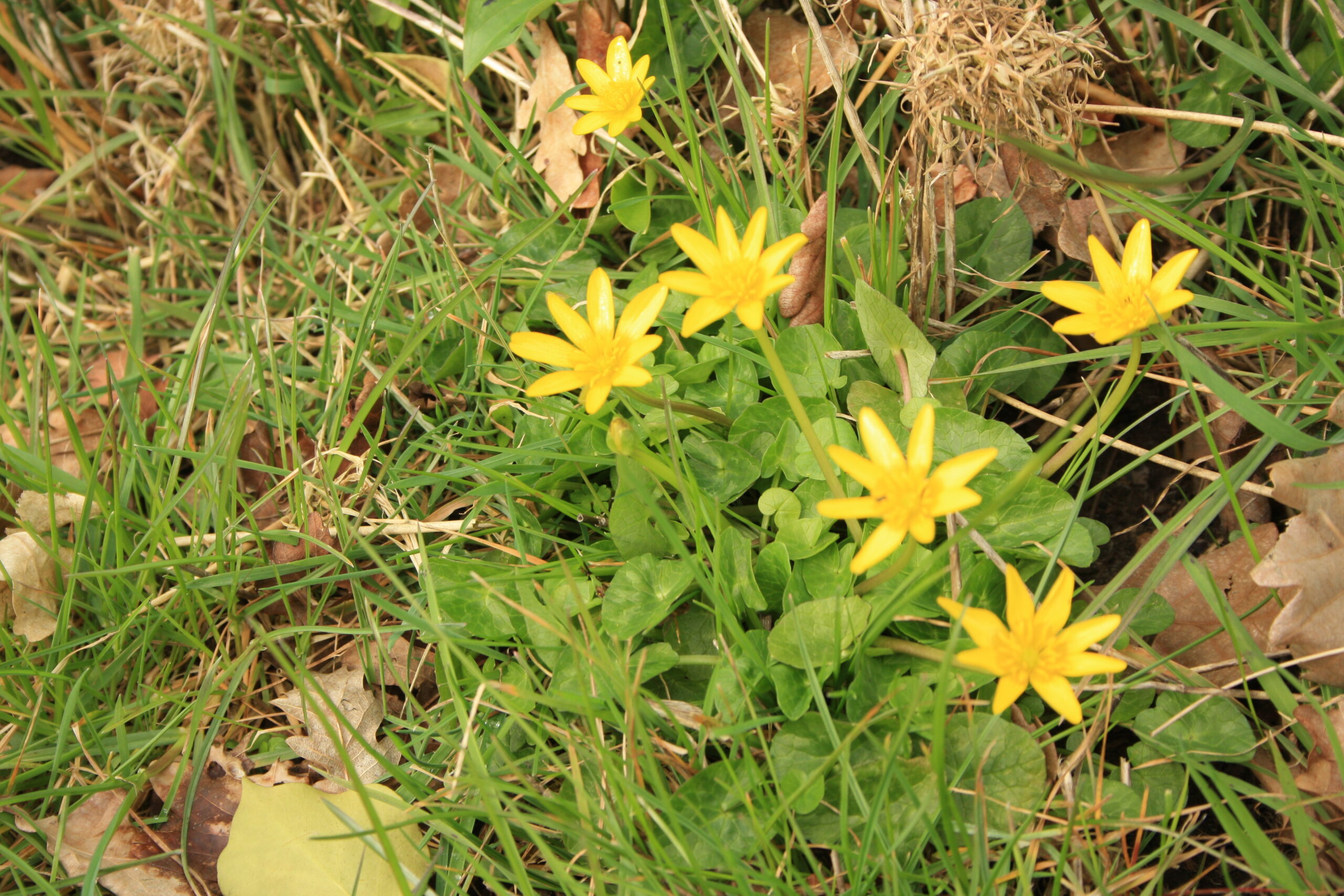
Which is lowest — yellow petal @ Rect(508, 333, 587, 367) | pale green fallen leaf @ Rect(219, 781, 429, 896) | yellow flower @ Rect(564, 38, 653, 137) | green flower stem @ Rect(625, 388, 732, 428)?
pale green fallen leaf @ Rect(219, 781, 429, 896)

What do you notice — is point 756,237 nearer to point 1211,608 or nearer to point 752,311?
point 752,311

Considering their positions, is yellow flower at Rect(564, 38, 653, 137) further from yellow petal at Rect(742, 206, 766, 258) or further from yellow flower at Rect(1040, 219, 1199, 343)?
yellow flower at Rect(1040, 219, 1199, 343)

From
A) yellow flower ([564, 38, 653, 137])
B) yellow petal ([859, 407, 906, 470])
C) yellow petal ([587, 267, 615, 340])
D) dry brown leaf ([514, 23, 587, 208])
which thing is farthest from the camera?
dry brown leaf ([514, 23, 587, 208])

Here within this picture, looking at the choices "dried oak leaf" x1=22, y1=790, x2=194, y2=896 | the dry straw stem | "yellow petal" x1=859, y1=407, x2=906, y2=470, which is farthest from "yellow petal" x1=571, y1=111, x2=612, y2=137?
"dried oak leaf" x1=22, y1=790, x2=194, y2=896

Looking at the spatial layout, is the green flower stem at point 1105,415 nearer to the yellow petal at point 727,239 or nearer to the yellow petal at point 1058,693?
the yellow petal at point 1058,693

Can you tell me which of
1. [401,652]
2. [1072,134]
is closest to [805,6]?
[1072,134]

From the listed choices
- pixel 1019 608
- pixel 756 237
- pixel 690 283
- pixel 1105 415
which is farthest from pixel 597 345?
pixel 1105 415

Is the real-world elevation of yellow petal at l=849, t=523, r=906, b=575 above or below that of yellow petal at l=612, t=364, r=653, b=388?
below
